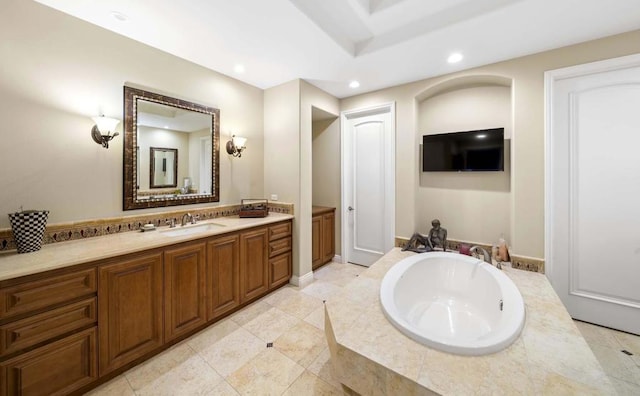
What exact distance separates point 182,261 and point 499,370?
223 cm

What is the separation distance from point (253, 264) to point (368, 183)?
2.01m

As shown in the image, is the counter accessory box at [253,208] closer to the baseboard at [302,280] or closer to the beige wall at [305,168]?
the beige wall at [305,168]

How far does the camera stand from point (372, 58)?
245cm

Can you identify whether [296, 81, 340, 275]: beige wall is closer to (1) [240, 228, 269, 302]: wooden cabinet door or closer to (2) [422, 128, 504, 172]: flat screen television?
(1) [240, 228, 269, 302]: wooden cabinet door

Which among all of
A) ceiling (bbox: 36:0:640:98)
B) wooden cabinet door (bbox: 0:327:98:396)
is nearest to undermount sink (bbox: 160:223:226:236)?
wooden cabinet door (bbox: 0:327:98:396)

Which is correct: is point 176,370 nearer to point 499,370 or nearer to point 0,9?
point 499,370

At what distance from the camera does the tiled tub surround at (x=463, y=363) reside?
1055 mm

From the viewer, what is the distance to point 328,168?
386cm

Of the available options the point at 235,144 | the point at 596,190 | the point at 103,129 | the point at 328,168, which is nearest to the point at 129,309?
the point at 103,129

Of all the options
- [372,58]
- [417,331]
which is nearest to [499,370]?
[417,331]

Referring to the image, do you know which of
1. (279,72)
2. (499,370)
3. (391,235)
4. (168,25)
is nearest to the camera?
(499,370)

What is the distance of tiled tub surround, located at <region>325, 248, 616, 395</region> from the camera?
1.05 meters

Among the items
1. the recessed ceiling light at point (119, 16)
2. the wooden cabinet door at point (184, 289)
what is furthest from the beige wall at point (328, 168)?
the recessed ceiling light at point (119, 16)

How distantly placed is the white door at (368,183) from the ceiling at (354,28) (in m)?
0.91
